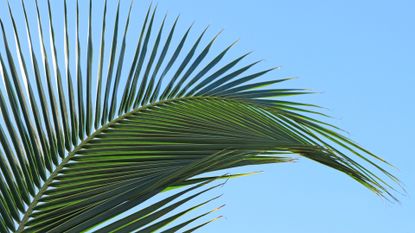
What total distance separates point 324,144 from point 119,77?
2.17 feet

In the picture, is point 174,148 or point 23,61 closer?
point 174,148

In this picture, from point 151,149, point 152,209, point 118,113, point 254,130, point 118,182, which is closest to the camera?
point 152,209

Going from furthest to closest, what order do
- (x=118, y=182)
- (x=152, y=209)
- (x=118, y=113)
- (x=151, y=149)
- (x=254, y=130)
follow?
(x=118, y=113) → (x=254, y=130) → (x=151, y=149) → (x=118, y=182) → (x=152, y=209)

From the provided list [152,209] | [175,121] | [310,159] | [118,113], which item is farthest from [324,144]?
[152,209]

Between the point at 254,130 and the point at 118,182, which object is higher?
the point at 254,130

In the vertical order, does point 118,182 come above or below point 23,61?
below

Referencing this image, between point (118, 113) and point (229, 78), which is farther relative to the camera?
point (229, 78)

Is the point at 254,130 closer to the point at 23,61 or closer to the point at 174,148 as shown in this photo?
the point at 174,148

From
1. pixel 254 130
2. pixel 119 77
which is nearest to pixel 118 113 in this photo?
pixel 119 77

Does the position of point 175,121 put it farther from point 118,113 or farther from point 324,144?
point 324,144

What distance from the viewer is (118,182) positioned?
2027 millimetres

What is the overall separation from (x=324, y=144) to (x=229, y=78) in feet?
1.82

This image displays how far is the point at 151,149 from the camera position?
2170 mm

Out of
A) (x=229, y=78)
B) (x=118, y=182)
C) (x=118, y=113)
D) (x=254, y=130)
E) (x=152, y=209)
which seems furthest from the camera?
(x=229, y=78)
